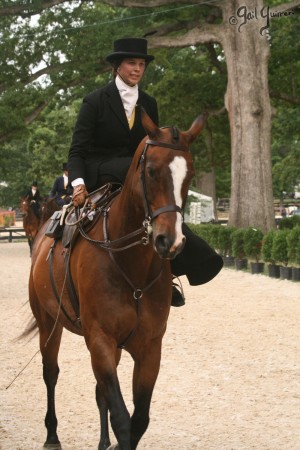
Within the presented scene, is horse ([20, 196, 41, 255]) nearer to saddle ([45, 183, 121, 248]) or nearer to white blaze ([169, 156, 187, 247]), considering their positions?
saddle ([45, 183, 121, 248])

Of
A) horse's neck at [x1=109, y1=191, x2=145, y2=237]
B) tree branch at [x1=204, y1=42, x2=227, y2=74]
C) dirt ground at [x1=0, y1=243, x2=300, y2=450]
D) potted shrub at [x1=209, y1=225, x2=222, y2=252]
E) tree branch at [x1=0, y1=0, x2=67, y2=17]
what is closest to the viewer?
horse's neck at [x1=109, y1=191, x2=145, y2=237]

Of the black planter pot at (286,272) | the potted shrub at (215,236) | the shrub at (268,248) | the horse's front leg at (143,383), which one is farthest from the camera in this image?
the potted shrub at (215,236)

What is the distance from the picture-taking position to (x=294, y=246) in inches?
810

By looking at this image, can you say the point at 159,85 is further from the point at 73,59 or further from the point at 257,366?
the point at 257,366

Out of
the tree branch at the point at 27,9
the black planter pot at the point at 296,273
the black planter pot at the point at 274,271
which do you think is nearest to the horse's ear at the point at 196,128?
the black planter pot at the point at 296,273

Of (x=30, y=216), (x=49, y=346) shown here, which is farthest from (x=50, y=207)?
(x=49, y=346)

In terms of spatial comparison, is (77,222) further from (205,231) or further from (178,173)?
(205,231)

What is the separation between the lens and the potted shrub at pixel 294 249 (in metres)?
20.4

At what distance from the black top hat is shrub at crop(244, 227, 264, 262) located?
17035 millimetres

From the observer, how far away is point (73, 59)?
3031cm

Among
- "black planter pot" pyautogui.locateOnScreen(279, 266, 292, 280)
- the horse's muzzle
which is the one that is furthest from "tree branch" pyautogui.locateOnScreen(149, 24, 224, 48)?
the horse's muzzle

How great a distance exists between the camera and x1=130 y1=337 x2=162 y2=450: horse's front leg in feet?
20.9

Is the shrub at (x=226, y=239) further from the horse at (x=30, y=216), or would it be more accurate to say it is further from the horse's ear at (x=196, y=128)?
the horse's ear at (x=196, y=128)

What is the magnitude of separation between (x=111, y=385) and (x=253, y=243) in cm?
1782
